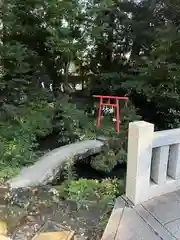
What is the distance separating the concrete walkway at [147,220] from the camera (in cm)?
177

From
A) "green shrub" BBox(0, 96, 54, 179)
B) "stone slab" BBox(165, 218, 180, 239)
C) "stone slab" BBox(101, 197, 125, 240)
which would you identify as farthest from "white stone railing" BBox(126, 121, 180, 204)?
"green shrub" BBox(0, 96, 54, 179)

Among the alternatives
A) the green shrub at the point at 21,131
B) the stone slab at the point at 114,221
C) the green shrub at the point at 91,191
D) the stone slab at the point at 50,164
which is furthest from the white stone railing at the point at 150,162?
the green shrub at the point at 21,131

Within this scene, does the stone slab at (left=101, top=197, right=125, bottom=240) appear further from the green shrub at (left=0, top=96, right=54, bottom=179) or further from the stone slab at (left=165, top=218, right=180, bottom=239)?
the green shrub at (left=0, top=96, right=54, bottom=179)

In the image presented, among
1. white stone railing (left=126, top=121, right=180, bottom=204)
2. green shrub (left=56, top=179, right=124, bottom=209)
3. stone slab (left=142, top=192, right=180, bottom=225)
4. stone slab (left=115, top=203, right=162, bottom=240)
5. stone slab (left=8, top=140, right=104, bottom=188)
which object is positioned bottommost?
stone slab (left=8, top=140, right=104, bottom=188)

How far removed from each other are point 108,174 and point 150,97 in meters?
2.41

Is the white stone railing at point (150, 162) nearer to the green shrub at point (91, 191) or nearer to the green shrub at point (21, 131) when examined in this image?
the green shrub at point (91, 191)

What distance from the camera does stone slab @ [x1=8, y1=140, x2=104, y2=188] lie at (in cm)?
316

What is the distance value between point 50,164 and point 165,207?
81.6 inches

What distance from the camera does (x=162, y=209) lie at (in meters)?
2.05

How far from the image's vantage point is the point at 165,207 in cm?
208

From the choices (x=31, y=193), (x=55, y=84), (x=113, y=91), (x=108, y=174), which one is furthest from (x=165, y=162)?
(x=55, y=84)

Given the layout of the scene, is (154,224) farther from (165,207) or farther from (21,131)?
(21,131)

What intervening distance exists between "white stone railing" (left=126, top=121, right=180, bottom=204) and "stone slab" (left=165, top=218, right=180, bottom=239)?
1.04ft

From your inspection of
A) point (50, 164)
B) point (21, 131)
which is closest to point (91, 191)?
point (50, 164)
